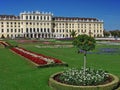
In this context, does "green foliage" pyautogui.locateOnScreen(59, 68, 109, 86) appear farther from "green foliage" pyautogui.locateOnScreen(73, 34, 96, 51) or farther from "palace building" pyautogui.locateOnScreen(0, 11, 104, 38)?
"palace building" pyautogui.locateOnScreen(0, 11, 104, 38)

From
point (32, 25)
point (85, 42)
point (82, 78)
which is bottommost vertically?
point (82, 78)

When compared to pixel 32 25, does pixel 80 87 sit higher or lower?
lower

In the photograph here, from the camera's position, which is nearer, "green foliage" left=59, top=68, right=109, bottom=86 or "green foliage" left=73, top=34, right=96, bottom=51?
"green foliage" left=59, top=68, right=109, bottom=86

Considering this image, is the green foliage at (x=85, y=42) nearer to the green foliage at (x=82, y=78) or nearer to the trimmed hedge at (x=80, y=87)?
the green foliage at (x=82, y=78)

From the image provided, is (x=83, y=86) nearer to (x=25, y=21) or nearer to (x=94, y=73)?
(x=94, y=73)

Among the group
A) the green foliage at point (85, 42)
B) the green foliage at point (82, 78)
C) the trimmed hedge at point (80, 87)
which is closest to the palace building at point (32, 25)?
the green foliage at point (85, 42)

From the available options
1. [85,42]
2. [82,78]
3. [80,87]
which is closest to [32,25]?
[85,42]

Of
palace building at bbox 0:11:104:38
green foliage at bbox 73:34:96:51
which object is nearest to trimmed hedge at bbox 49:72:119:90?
green foliage at bbox 73:34:96:51

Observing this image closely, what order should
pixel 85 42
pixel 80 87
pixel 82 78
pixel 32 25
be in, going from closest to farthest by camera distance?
1. pixel 80 87
2. pixel 82 78
3. pixel 85 42
4. pixel 32 25

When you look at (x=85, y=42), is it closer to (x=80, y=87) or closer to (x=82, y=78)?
(x=82, y=78)

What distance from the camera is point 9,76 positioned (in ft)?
46.2

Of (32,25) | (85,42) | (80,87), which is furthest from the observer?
(32,25)

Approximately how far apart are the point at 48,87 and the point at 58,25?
11453 cm

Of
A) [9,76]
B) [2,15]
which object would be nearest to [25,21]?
[2,15]
